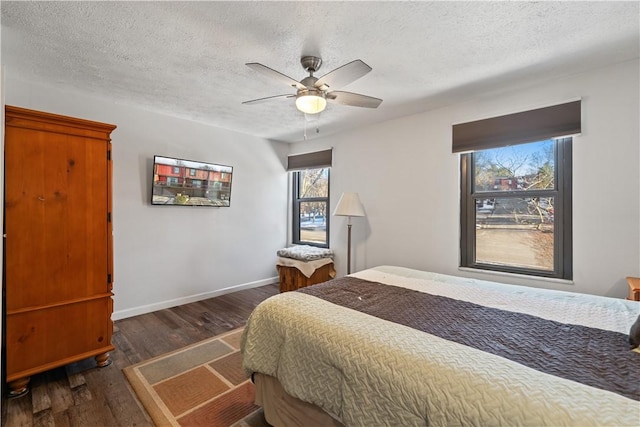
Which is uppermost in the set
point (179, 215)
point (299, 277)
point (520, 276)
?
point (179, 215)

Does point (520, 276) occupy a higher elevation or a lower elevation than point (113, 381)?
higher

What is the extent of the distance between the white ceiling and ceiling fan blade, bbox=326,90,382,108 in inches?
10.1

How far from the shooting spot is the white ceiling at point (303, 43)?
5.12ft

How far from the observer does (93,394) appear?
184 centimetres

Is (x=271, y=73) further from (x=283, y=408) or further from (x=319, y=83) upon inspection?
(x=283, y=408)

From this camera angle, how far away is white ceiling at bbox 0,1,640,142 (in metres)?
1.56

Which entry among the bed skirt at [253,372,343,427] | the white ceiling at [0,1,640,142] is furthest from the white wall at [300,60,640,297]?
the bed skirt at [253,372,343,427]

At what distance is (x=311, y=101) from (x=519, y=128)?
1.90 m

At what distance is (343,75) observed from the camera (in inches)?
68.7

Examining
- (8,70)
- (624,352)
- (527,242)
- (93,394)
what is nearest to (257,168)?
(8,70)

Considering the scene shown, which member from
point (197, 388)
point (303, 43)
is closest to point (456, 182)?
point (303, 43)

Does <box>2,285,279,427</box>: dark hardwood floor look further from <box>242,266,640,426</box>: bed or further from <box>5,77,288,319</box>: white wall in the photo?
<box>242,266,640,426</box>: bed

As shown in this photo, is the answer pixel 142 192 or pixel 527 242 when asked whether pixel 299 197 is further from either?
pixel 527 242

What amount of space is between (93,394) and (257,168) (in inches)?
123
